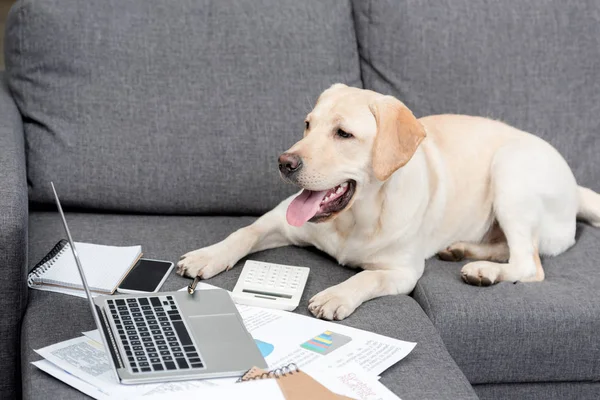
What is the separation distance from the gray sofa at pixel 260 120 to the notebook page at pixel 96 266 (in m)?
0.06

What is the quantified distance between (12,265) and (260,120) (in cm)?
94

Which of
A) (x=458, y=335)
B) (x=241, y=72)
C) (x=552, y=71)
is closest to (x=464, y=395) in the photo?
(x=458, y=335)

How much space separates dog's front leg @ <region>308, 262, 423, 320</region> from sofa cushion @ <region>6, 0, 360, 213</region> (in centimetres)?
52

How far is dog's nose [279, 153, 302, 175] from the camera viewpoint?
5.83ft

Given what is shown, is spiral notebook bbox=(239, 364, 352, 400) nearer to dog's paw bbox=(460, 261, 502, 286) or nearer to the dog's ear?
the dog's ear

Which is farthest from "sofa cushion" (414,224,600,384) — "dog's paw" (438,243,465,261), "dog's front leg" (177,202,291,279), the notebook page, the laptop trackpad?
the notebook page

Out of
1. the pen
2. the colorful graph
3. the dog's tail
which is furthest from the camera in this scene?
the dog's tail

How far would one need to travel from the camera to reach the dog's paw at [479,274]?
78.2 inches

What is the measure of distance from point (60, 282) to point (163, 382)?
1.73 ft

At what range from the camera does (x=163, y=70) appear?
2.29m

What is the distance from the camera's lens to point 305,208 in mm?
1857

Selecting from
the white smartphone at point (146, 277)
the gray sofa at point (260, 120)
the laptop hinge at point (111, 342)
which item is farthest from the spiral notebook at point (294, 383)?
the white smartphone at point (146, 277)

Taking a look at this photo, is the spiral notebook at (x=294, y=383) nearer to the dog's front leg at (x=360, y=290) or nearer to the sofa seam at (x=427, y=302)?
the dog's front leg at (x=360, y=290)

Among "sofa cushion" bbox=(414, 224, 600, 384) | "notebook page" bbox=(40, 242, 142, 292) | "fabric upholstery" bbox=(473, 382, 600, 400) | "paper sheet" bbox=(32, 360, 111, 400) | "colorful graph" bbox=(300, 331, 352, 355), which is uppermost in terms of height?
"paper sheet" bbox=(32, 360, 111, 400)
